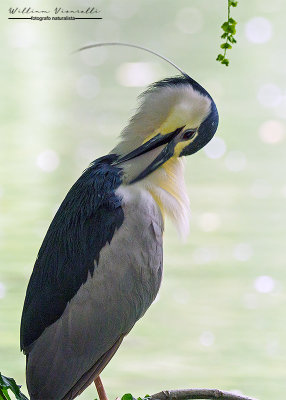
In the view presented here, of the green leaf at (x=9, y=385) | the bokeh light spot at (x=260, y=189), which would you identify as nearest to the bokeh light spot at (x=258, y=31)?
the bokeh light spot at (x=260, y=189)

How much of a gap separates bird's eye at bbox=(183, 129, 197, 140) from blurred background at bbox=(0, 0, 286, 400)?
0.34 ft

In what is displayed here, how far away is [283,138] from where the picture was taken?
4.91 meters

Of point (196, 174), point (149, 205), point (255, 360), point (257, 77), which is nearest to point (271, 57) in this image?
point (257, 77)

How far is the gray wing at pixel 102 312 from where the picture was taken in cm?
152

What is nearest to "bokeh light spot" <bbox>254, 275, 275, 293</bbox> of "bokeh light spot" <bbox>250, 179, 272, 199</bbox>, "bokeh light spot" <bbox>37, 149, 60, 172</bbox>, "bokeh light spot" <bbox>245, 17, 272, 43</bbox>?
"bokeh light spot" <bbox>250, 179, 272, 199</bbox>

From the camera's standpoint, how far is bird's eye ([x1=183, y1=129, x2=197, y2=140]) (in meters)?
1.51

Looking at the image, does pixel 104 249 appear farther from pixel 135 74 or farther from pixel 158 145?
pixel 135 74

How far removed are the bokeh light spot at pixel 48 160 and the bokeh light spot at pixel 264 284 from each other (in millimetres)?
1401

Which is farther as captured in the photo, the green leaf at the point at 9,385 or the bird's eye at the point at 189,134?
the bird's eye at the point at 189,134

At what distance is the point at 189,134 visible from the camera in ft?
4.99

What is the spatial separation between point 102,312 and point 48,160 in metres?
3.22

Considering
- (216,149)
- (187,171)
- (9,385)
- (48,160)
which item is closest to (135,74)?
(216,149)

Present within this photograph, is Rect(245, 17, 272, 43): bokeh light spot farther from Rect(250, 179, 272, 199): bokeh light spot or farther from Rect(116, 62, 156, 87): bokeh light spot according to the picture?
Rect(250, 179, 272, 199): bokeh light spot

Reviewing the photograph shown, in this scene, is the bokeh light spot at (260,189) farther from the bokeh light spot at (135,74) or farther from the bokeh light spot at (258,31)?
the bokeh light spot at (258,31)
